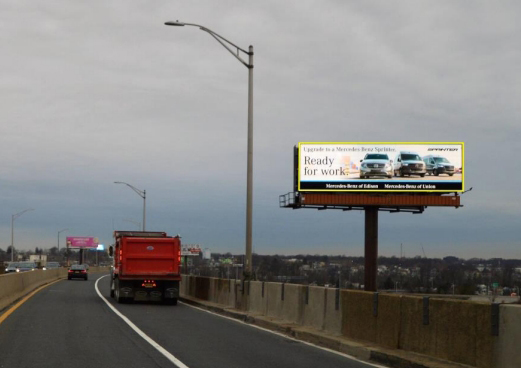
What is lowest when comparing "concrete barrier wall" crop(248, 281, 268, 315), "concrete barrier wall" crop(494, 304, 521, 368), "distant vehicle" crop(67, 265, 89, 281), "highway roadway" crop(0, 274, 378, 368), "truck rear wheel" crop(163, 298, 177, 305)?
"distant vehicle" crop(67, 265, 89, 281)

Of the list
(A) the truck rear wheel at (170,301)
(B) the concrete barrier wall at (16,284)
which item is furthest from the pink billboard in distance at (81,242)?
(A) the truck rear wheel at (170,301)

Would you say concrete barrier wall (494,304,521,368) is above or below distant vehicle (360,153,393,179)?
below

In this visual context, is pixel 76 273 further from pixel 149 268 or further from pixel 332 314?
pixel 332 314

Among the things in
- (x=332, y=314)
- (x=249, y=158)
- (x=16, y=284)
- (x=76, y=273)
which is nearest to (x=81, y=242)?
(x=76, y=273)

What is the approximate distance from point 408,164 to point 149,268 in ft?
128

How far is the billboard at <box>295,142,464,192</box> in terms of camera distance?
65438 millimetres

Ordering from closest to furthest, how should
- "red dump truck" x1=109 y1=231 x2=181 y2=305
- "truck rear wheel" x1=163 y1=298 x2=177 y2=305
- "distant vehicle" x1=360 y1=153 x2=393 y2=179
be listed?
"red dump truck" x1=109 y1=231 x2=181 y2=305, "truck rear wheel" x1=163 y1=298 x2=177 y2=305, "distant vehicle" x1=360 y1=153 x2=393 y2=179

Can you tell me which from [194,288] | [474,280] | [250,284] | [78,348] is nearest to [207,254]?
[474,280]

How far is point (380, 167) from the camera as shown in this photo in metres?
67.1

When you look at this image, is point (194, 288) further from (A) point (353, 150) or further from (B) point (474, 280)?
(B) point (474, 280)

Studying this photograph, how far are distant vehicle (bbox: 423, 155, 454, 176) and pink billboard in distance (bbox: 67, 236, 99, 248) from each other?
12431cm

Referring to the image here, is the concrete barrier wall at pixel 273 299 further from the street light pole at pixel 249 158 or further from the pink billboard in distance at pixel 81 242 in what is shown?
the pink billboard in distance at pixel 81 242

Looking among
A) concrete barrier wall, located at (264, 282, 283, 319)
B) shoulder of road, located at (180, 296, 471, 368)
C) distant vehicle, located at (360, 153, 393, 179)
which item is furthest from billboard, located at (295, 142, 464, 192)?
concrete barrier wall, located at (264, 282, 283, 319)

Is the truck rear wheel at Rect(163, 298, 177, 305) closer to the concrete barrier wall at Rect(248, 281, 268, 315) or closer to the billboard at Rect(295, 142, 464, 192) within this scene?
the concrete barrier wall at Rect(248, 281, 268, 315)
